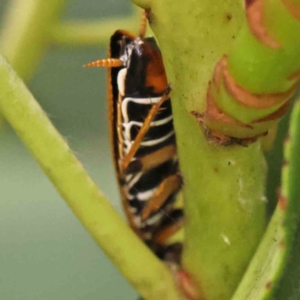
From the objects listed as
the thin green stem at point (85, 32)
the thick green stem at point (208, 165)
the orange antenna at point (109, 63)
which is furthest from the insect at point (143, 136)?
the thin green stem at point (85, 32)

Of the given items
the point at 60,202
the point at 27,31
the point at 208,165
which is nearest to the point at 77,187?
the point at 208,165

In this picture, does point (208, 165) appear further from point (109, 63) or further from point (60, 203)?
point (60, 203)

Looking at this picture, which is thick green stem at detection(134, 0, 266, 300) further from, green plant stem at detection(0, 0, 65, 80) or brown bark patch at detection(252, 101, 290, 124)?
green plant stem at detection(0, 0, 65, 80)

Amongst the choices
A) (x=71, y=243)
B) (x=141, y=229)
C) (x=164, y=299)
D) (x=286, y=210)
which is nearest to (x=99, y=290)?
(x=71, y=243)

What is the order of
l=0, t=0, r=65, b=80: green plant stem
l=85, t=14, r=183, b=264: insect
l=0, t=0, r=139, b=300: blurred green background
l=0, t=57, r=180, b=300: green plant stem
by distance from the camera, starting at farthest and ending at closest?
l=0, t=0, r=139, b=300: blurred green background → l=0, t=0, r=65, b=80: green plant stem → l=85, t=14, r=183, b=264: insect → l=0, t=57, r=180, b=300: green plant stem

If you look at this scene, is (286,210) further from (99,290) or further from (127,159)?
(99,290)

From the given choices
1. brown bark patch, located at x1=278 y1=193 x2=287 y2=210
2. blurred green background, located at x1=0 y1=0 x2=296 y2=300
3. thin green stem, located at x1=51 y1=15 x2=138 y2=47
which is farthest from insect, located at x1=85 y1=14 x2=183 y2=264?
blurred green background, located at x1=0 y1=0 x2=296 y2=300

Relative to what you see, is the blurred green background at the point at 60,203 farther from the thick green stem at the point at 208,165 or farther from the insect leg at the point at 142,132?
the thick green stem at the point at 208,165
